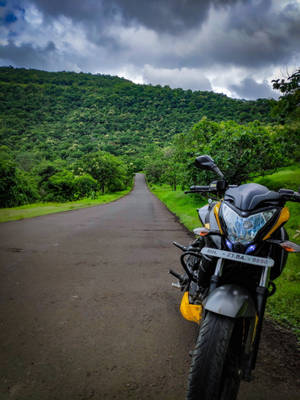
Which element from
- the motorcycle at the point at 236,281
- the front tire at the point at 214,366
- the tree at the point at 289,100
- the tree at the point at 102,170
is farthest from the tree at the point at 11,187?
the front tire at the point at 214,366

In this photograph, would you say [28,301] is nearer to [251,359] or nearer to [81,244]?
[251,359]

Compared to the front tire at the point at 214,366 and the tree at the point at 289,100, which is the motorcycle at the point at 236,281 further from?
the tree at the point at 289,100

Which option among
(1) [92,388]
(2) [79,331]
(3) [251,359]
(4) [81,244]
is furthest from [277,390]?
(4) [81,244]

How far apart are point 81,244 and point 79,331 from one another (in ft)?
13.8

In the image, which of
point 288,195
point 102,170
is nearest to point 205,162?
point 288,195

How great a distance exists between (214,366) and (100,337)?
4.74 feet

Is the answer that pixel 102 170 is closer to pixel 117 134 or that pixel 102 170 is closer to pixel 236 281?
pixel 236 281

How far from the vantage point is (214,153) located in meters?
13.0

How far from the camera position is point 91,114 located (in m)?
122

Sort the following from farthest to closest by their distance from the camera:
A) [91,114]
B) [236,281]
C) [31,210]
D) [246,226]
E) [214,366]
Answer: [91,114] → [31,210] → [236,281] → [246,226] → [214,366]

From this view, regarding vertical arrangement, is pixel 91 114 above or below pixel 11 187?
above

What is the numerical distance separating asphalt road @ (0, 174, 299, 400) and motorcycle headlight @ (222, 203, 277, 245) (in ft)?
3.81

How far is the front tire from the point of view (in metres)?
1.49

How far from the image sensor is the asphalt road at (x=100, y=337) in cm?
190
